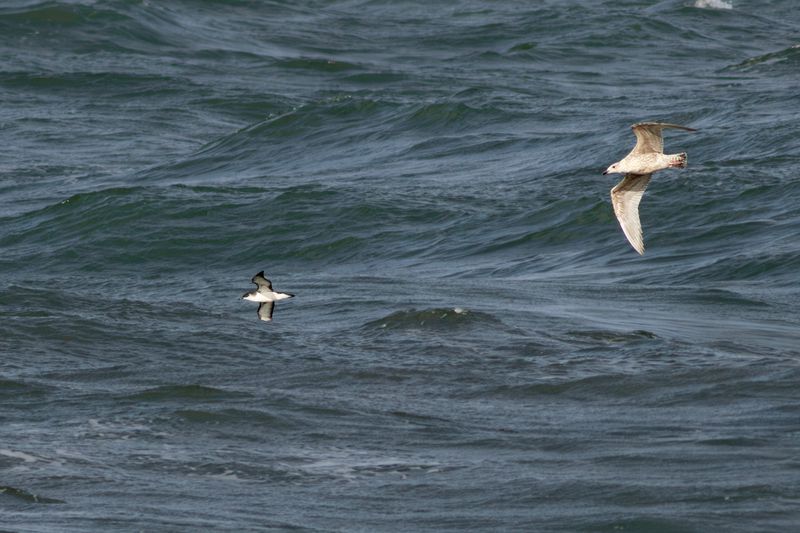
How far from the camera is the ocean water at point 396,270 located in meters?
13.6

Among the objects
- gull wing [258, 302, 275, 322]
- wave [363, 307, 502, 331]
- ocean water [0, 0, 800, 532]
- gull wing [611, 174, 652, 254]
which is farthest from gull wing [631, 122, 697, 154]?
wave [363, 307, 502, 331]

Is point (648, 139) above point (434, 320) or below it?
above

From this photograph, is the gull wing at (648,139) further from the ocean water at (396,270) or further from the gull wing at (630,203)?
the ocean water at (396,270)

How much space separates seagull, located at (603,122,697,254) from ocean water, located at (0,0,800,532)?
166cm

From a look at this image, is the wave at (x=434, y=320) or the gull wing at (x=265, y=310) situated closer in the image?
the gull wing at (x=265, y=310)

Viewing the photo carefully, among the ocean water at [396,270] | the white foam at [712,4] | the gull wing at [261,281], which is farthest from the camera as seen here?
the white foam at [712,4]

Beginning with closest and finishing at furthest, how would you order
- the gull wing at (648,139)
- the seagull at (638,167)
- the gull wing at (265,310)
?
the seagull at (638,167)
the gull wing at (648,139)
the gull wing at (265,310)

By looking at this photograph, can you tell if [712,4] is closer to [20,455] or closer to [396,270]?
[396,270]

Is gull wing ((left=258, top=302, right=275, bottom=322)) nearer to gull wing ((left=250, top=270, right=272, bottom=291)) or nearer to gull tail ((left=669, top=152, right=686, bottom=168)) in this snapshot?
gull wing ((left=250, top=270, right=272, bottom=291))

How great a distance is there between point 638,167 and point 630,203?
80cm

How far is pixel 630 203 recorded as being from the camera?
16.0 m

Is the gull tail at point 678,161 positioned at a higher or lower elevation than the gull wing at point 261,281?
higher

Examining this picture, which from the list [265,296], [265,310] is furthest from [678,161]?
[265,310]

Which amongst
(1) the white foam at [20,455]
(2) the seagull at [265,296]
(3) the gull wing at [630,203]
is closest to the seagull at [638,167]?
(3) the gull wing at [630,203]
